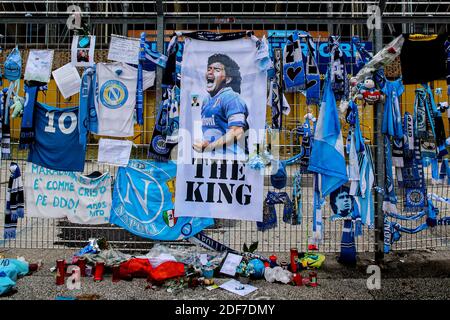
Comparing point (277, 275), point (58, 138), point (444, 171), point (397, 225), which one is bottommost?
point (277, 275)

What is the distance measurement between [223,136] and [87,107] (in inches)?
64.1

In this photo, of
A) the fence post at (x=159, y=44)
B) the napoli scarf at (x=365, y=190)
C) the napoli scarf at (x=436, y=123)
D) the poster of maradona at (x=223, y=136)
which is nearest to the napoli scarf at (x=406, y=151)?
the napoli scarf at (x=436, y=123)

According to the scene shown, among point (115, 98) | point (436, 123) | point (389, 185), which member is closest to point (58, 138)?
point (115, 98)

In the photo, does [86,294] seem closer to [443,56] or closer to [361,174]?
[361,174]

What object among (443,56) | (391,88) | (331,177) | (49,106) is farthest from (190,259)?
(443,56)

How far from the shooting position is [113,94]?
4652 mm

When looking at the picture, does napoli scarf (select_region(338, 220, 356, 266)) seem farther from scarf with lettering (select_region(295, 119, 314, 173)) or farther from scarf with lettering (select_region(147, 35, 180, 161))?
scarf with lettering (select_region(147, 35, 180, 161))

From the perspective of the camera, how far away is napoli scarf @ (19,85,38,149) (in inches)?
183

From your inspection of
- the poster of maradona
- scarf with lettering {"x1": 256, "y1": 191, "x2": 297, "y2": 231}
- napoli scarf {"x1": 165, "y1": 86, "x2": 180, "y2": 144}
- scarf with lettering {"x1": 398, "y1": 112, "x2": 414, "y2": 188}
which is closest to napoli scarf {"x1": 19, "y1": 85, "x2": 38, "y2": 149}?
napoli scarf {"x1": 165, "y1": 86, "x2": 180, "y2": 144}

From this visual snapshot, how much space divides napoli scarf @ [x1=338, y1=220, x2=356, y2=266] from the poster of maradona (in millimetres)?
1078

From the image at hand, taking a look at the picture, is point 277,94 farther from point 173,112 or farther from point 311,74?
point 173,112

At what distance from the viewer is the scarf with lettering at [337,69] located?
4.42 m

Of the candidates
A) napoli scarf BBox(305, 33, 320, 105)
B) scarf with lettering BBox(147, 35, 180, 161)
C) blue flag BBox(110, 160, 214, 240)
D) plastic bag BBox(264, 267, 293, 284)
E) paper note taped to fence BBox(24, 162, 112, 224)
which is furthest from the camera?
paper note taped to fence BBox(24, 162, 112, 224)

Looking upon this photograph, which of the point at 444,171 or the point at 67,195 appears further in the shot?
the point at 67,195
